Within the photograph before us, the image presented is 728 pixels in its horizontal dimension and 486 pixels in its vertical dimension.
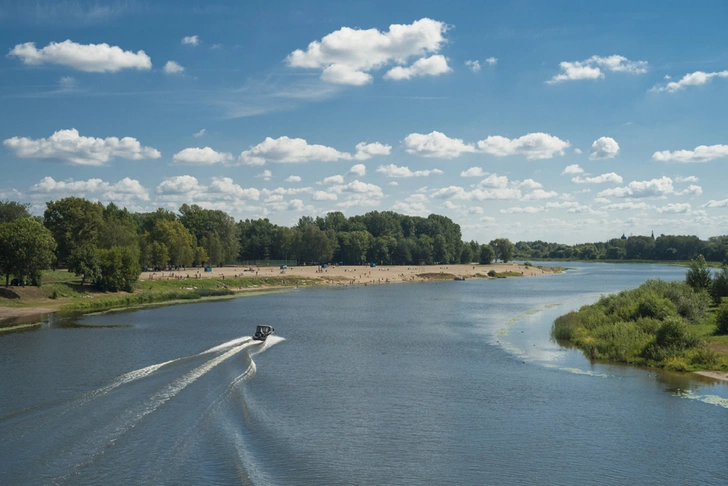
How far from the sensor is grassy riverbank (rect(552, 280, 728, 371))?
1620 inches

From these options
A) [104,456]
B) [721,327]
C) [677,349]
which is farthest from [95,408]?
[721,327]

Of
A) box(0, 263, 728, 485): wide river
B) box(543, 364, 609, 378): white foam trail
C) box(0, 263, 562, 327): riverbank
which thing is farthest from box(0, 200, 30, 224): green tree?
box(543, 364, 609, 378): white foam trail

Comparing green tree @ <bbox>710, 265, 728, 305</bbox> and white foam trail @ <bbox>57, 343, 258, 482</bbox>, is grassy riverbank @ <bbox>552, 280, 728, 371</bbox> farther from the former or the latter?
white foam trail @ <bbox>57, 343, 258, 482</bbox>

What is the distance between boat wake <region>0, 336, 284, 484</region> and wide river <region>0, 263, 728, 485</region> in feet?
0.33

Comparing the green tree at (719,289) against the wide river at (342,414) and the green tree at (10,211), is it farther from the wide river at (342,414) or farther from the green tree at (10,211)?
the green tree at (10,211)

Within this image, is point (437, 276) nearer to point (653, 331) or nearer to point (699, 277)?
point (699, 277)

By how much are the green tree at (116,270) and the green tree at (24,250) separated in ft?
36.4

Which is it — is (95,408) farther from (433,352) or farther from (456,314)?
(456,314)

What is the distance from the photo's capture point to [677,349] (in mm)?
42000

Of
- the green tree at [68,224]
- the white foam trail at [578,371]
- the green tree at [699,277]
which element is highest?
the green tree at [68,224]

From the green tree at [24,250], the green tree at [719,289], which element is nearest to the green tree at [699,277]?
the green tree at [719,289]

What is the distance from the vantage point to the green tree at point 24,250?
77000 mm

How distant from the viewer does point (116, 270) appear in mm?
92250

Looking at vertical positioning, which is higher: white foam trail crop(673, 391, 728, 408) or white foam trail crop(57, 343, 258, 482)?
white foam trail crop(57, 343, 258, 482)
